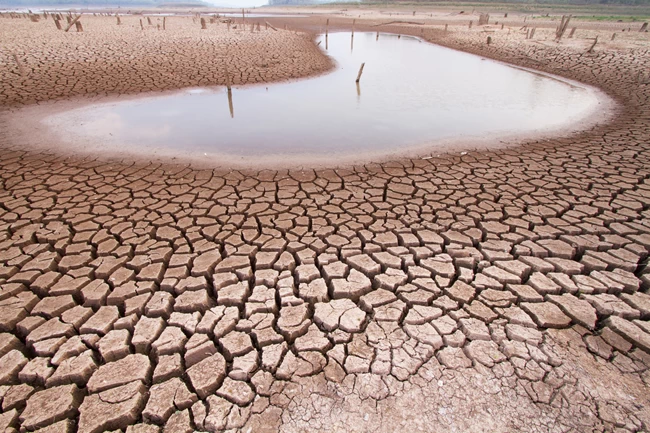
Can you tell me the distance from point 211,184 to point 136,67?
8.54 metres

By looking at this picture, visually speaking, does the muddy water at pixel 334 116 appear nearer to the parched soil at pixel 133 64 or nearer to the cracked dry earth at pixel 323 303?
the parched soil at pixel 133 64

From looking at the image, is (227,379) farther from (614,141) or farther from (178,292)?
(614,141)

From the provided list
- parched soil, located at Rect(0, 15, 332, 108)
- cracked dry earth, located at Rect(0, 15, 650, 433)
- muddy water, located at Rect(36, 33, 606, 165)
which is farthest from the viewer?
parched soil, located at Rect(0, 15, 332, 108)

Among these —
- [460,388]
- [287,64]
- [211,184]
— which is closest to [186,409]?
[460,388]

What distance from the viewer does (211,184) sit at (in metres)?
4.55

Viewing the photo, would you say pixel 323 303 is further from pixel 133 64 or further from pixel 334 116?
pixel 133 64

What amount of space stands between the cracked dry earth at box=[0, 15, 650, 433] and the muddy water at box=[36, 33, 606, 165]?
1.49m

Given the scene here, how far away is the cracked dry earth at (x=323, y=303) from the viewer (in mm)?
1997

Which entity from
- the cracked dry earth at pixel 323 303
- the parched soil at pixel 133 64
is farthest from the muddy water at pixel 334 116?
the cracked dry earth at pixel 323 303

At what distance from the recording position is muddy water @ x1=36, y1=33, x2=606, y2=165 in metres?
6.02

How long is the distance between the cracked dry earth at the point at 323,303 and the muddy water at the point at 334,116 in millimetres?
1485

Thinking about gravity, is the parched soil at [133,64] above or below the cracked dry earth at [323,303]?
above

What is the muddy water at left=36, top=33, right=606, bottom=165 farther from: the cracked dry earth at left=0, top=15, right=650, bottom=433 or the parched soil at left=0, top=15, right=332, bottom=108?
the cracked dry earth at left=0, top=15, right=650, bottom=433

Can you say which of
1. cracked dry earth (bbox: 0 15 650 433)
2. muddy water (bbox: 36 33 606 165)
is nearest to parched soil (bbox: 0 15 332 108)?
muddy water (bbox: 36 33 606 165)
